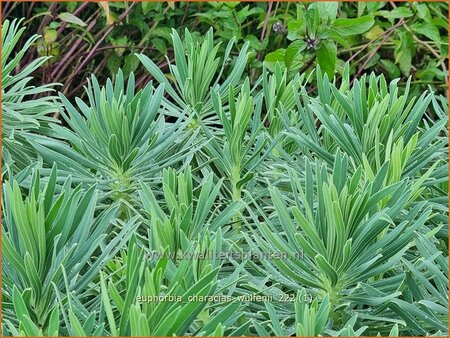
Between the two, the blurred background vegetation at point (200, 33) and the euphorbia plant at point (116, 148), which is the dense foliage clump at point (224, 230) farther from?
the blurred background vegetation at point (200, 33)

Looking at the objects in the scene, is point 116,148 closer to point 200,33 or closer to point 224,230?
point 224,230

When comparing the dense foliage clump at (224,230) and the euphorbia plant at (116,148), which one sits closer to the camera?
the dense foliage clump at (224,230)

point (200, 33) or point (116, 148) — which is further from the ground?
point (116, 148)

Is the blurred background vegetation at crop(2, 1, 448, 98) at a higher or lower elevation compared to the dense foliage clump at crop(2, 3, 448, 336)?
lower

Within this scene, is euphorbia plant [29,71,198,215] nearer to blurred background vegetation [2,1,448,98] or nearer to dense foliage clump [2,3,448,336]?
dense foliage clump [2,3,448,336]

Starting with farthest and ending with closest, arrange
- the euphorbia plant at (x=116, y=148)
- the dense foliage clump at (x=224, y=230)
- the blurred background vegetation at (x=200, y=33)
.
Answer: the blurred background vegetation at (x=200, y=33)
the euphorbia plant at (x=116, y=148)
the dense foliage clump at (x=224, y=230)

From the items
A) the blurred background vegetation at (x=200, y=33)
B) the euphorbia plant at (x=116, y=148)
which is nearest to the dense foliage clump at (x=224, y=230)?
the euphorbia plant at (x=116, y=148)

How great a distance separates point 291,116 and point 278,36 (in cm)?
129

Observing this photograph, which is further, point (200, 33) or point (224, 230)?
point (200, 33)

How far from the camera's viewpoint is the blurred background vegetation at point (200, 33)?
6.25ft

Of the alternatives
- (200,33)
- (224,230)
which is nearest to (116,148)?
(224,230)

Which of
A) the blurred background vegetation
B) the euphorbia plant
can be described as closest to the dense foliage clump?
the euphorbia plant

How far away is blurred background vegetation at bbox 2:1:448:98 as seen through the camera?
6.25 ft

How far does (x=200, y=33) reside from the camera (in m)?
2.16
